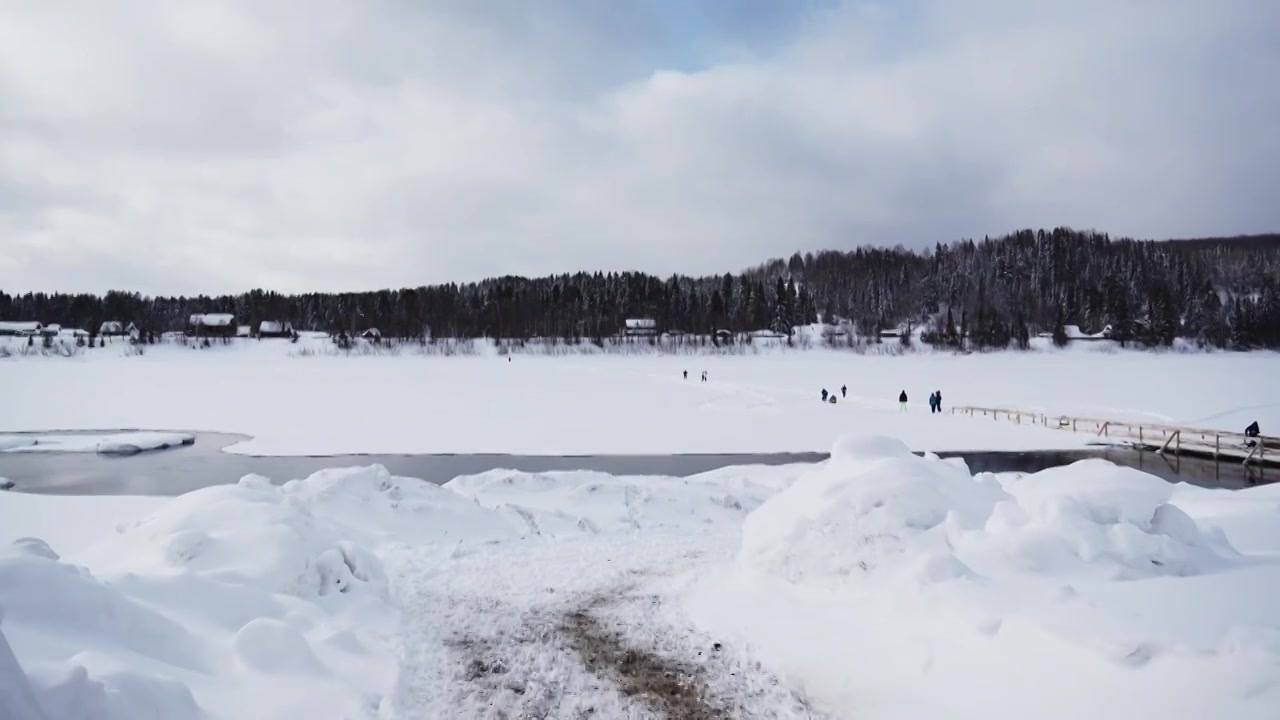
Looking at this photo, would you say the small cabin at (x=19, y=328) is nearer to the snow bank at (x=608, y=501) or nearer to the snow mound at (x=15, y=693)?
the snow bank at (x=608, y=501)

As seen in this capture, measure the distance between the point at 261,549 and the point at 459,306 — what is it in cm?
11736


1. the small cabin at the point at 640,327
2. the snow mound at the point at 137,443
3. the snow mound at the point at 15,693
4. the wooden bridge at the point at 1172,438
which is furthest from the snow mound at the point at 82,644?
the small cabin at the point at 640,327

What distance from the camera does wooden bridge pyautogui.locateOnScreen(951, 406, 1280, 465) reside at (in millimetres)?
22719

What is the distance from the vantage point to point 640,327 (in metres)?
111

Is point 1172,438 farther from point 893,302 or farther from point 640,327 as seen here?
point 893,302

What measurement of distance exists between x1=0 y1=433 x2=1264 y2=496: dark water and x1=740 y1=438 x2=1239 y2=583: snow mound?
13.4 m

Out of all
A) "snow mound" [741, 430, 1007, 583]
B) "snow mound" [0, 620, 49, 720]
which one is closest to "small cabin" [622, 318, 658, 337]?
"snow mound" [741, 430, 1007, 583]

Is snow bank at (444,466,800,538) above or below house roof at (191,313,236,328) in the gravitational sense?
below

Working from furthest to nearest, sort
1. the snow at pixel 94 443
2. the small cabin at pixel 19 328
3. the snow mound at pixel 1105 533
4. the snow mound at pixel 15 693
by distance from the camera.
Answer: the small cabin at pixel 19 328, the snow at pixel 94 443, the snow mound at pixel 1105 533, the snow mound at pixel 15 693

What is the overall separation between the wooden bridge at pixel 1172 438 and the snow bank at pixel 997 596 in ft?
64.7

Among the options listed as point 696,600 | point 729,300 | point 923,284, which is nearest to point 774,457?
point 696,600

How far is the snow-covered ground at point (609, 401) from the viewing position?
2727cm

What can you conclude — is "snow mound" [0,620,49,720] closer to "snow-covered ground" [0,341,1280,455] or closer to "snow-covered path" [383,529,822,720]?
"snow-covered path" [383,529,822,720]

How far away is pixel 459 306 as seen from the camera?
120 m
